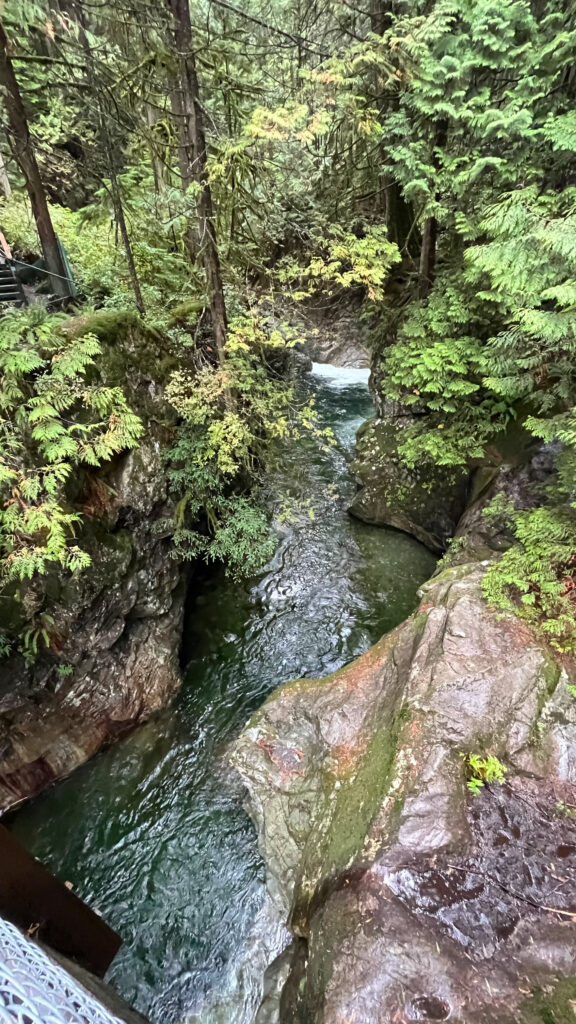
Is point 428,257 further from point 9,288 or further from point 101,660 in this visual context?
point 101,660

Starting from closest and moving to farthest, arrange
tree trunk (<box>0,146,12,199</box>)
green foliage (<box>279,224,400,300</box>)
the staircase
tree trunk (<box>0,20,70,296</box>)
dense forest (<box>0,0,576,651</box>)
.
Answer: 1. dense forest (<box>0,0,576,651</box>)
2. tree trunk (<box>0,20,70,296</box>)
3. green foliage (<box>279,224,400,300</box>)
4. the staircase
5. tree trunk (<box>0,146,12,199</box>)

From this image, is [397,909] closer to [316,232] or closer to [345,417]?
[316,232]

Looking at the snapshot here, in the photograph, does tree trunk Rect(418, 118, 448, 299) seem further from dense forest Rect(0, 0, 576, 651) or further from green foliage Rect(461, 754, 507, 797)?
green foliage Rect(461, 754, 507, 797)

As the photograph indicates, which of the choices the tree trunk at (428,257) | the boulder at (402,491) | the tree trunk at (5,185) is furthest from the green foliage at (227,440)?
the tree trunk at (5,185)

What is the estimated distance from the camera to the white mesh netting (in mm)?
1910

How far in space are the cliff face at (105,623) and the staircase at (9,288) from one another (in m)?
1.22

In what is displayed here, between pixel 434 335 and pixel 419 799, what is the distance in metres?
6.59

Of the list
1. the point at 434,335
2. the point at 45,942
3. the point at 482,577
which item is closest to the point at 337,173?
the point at 434,335

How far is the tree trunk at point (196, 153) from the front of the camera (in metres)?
5.43

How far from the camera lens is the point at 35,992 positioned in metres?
2.11

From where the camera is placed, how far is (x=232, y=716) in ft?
22.4

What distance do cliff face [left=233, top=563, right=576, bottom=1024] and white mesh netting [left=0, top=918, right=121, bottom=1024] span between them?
1844mm

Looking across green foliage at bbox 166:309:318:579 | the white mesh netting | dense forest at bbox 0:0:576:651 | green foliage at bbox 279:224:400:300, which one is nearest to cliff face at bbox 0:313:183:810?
dense forest at bbox 0:0:576:651

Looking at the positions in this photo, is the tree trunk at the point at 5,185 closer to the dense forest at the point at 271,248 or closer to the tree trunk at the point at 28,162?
the dense forest at the point at 271,248
